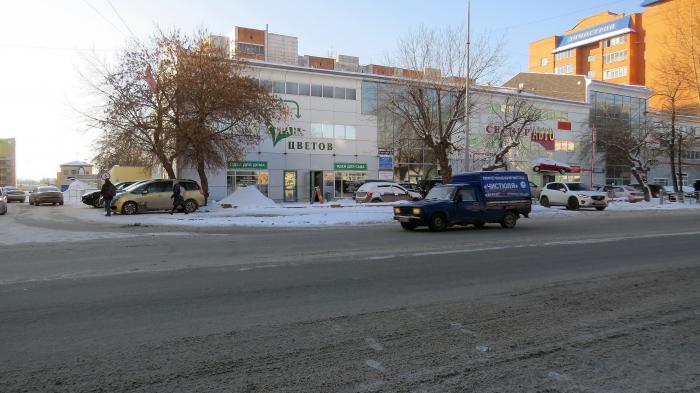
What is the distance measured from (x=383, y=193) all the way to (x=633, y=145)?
22.7 meters

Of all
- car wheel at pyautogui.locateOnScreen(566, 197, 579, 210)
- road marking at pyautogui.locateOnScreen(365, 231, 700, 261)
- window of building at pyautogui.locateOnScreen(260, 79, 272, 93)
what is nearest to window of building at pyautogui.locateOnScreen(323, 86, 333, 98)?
window of building at pyautogui.locateOnScreen(260, 79, 272, 93)

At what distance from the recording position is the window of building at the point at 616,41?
285 feet

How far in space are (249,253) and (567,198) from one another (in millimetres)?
23460

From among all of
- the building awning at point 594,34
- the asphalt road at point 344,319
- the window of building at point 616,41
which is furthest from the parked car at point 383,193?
the window of building at point 616,41

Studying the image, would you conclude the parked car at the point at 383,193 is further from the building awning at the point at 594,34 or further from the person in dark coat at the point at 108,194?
the building awning at the point at 594,34

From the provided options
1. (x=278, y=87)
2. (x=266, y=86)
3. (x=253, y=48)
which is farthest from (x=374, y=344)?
(x=253, y=48)

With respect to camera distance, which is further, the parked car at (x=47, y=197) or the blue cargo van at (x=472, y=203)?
the parked car at (x=47, y=197)

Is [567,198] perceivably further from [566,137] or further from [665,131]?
[566,137]

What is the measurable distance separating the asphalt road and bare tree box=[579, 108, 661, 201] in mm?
31230

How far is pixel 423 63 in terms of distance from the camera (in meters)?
27.0

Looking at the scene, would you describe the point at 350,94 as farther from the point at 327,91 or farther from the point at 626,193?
the point at 626,193

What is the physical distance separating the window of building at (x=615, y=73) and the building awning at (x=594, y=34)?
6114 mm

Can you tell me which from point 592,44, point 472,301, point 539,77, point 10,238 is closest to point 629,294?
point 472,301

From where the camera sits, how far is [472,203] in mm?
15984
